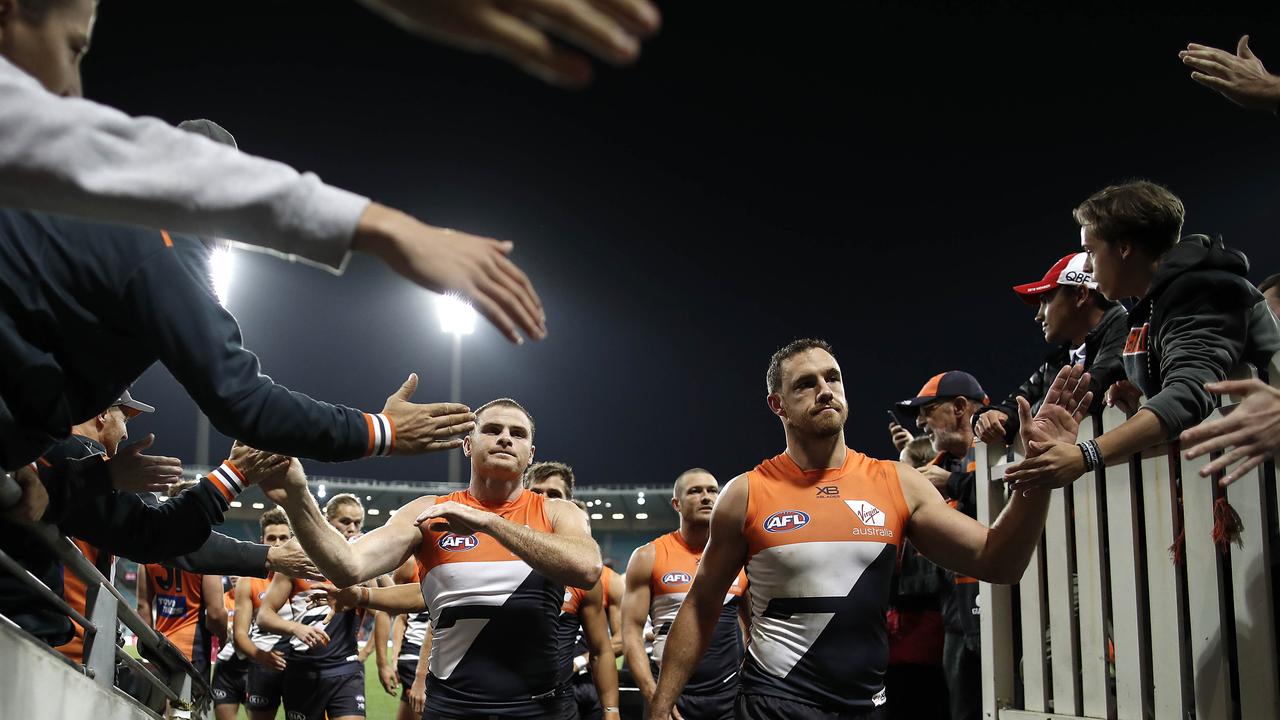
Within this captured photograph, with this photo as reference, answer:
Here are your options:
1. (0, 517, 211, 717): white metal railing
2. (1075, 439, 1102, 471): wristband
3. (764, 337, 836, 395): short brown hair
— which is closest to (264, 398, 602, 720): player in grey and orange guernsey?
(0, 517, 211, 717): white metal railing

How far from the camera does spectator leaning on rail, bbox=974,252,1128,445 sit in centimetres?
538

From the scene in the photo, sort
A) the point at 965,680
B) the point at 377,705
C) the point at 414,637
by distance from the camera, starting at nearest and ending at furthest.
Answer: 1. the point at 965,680
2. the point at 414,637
3. the point at 377,705

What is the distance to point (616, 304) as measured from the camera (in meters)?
59.7

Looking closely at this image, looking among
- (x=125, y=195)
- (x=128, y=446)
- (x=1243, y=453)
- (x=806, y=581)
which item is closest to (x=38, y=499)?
(x=128, y=446)

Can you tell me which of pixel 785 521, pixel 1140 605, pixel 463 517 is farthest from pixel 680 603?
pixel 1140 605

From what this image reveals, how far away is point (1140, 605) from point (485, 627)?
10.8 ft

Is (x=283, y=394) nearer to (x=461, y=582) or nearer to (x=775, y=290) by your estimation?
(x=461, y=582)

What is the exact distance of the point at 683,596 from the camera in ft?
26.0

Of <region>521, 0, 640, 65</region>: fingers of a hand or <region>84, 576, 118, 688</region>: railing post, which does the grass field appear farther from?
<region>521, 0, 640, 65</region>: fingers of a hand

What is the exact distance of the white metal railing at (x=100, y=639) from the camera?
2.38 meters

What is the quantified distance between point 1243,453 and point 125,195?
2974 mm

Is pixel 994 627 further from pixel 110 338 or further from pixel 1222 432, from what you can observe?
pixel 110 338

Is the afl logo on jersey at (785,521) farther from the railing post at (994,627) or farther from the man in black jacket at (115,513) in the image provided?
the man in black jacket at (115,513)

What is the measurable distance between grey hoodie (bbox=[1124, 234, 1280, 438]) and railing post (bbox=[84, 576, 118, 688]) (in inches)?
158
